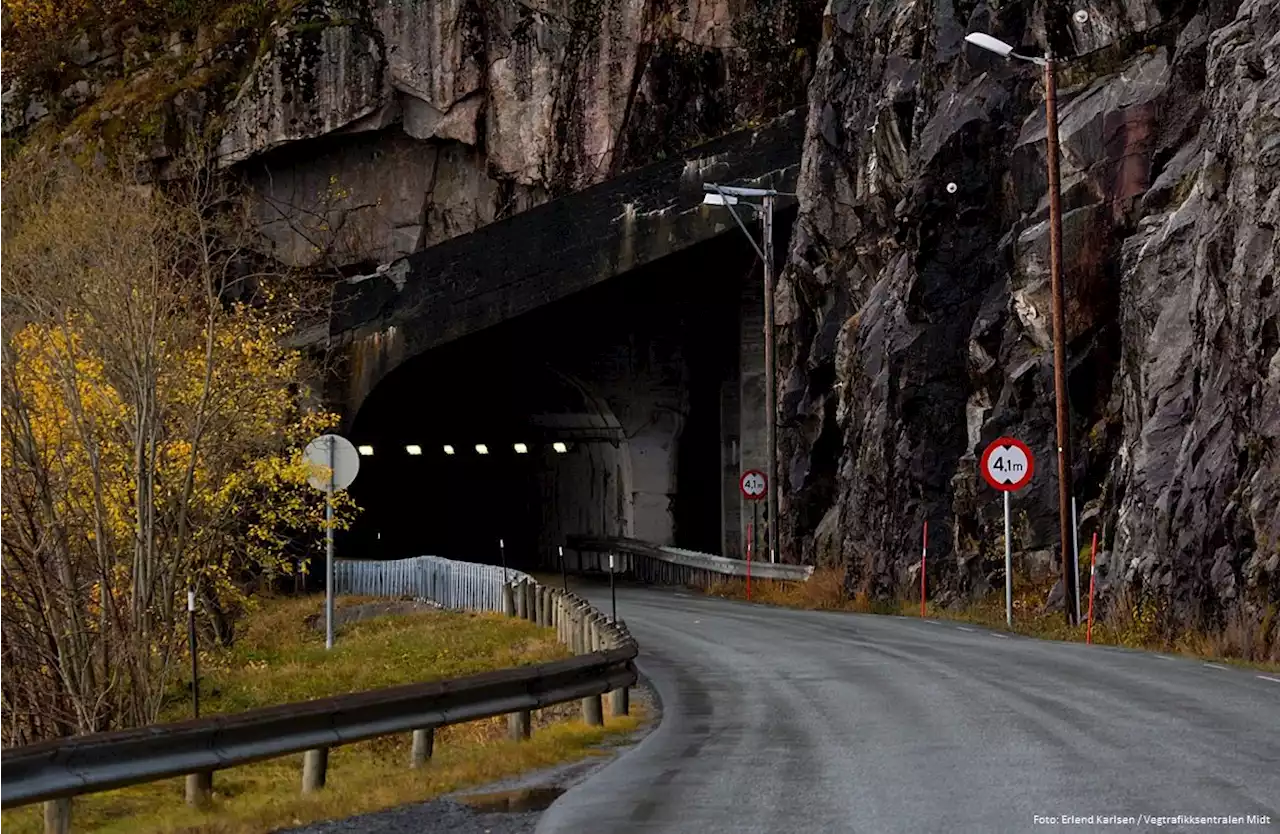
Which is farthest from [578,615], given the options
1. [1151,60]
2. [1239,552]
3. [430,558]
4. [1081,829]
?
[430,558]

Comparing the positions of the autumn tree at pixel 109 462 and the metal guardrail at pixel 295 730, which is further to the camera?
the autumn tree at pixel 109 462

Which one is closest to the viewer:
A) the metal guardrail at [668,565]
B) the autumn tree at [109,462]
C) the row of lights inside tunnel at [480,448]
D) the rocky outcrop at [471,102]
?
the autumn tree at [109,462]

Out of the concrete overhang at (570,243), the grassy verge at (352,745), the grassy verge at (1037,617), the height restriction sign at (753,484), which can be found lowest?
the grassy verge at (352,745)

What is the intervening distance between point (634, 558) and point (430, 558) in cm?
1073

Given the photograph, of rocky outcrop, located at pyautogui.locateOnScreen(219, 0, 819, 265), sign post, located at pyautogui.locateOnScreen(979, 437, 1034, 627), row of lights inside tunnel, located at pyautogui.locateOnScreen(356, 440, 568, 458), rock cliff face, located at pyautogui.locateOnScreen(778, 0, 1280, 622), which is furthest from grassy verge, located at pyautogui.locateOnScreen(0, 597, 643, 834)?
rocky outcrop, located at pyautogui.locateOnScreen(219, 0, 819, 265)

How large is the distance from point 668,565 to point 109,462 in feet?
80.1

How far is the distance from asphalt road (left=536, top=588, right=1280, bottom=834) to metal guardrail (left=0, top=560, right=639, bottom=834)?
0.88 metres

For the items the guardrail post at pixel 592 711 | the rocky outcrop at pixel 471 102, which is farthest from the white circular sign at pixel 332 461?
the rocky outcrop at pixel 471 102

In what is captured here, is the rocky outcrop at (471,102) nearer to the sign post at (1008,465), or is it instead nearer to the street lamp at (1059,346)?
Result: the street lamp at (1059,346)

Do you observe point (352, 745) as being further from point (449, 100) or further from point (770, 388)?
point (449, 100)

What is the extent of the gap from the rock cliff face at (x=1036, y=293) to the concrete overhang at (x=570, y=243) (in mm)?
1885

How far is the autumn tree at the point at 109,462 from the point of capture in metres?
19.5

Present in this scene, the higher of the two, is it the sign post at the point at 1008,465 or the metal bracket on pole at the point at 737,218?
the metal bracket on pole at the point at 737,218

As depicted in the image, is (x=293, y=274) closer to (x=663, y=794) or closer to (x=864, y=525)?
(x=864, y=525)
